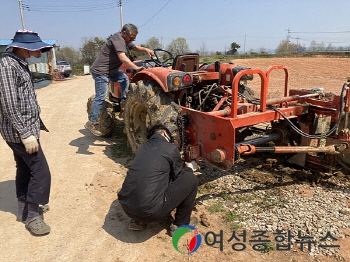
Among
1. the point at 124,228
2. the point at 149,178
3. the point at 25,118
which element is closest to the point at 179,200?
the point at 149,178

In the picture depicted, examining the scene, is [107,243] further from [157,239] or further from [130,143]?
[130,143]

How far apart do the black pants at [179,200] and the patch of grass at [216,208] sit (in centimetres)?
41

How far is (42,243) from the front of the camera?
313cm

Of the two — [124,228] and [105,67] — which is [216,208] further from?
[105,67]

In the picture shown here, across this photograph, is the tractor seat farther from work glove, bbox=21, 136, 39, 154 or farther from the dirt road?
work glove, bbox=21, 136, 39, 154

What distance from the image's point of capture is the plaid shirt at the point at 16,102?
116 inches

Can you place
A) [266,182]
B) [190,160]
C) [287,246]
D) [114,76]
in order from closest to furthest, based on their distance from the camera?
[287,246]
[190,160]
[266,182]
[114,76]

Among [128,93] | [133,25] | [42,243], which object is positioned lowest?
[42,243]

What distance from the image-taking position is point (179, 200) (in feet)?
10.1

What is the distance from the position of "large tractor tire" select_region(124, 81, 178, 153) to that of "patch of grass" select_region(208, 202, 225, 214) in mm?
926

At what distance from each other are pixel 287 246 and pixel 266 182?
1283 millimetres

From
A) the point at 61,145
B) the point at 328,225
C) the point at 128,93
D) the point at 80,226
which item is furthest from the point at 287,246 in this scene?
the point at 61,145

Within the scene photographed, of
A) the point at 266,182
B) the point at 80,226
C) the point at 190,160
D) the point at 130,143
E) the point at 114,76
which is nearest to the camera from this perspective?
the point at 80,226
